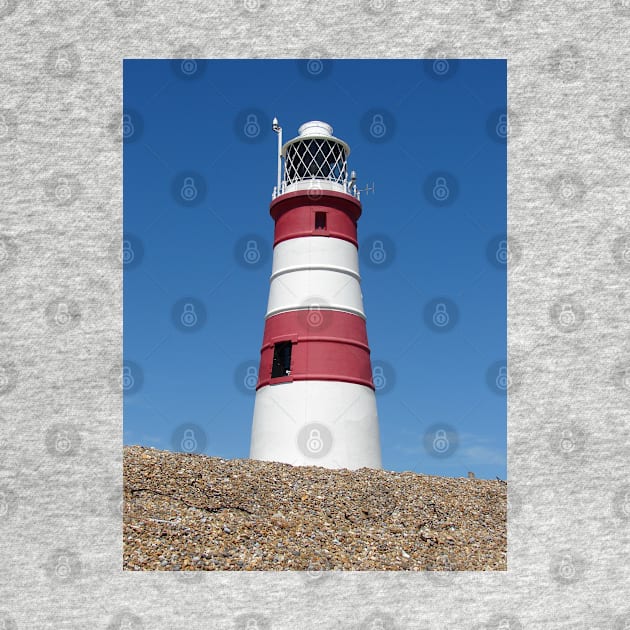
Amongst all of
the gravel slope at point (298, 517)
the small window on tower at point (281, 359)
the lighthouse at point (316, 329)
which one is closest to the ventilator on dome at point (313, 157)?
the lighthouse at point (316, 329)

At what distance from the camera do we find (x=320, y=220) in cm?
2156

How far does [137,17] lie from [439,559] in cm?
941

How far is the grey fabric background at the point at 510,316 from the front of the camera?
34.2 ft

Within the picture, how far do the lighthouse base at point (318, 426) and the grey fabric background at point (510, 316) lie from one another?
8.63 m

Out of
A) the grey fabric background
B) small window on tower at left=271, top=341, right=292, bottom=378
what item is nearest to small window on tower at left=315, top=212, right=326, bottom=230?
small window on tower at left=271, top=341, right=292, bottom=378

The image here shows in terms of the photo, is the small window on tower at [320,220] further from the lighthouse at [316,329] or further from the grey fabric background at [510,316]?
the grey fabric background at [510,316]

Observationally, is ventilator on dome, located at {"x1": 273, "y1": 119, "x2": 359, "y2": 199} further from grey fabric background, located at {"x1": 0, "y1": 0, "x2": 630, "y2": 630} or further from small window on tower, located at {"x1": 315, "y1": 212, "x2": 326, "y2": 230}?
grey fabric background, located at {"x1": 0, "y1": 0, "x2": 630, "y2": 630}

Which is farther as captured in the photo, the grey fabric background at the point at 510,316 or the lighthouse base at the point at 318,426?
the lighthouse base at the point at 318,426

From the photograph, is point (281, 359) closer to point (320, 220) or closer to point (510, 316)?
point (320, 220)

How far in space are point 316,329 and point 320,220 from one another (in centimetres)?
310

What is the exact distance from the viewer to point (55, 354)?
1074 cm

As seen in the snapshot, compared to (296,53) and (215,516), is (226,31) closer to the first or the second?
(296,53)

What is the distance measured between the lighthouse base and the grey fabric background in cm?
863

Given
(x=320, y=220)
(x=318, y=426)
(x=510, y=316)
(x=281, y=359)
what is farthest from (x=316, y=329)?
(x=510, y=316)
